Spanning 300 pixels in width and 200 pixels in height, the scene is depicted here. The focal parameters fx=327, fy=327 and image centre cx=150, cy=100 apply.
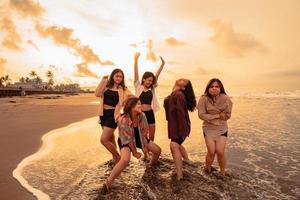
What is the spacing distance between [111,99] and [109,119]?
1.56 feet

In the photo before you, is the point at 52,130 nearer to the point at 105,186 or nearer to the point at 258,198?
the point at 105,186

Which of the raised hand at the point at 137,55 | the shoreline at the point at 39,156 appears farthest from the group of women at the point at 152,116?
the shoreline at the point at 39,156

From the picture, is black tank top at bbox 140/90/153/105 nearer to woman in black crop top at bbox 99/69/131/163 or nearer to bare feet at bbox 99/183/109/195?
woman in black crop top at bbox 99/69/131/163

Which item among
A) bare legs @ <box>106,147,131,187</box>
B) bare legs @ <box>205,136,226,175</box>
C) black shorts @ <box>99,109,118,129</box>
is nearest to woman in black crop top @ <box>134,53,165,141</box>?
black shorts @ <box>99,109,118,129</box>

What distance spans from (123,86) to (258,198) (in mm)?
3827

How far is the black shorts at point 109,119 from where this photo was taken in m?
7.63

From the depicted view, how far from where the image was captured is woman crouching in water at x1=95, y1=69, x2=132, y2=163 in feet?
25.0

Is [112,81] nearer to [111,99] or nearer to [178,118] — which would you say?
[111,99]

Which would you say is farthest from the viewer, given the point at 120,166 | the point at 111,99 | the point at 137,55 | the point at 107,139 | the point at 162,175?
the point at 137,55

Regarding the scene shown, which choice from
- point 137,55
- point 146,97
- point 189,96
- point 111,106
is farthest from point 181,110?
point 137,55

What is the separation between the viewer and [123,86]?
7773mm

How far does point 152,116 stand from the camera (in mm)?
8320

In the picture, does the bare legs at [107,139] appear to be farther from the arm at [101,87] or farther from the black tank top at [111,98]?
the arm at [101,87]

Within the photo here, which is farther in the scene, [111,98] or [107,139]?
[111,98]
